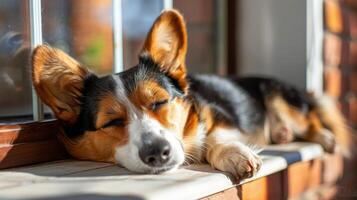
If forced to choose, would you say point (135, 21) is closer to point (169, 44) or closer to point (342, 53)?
point (169, 44)

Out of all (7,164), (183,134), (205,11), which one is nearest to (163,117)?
(183,134)

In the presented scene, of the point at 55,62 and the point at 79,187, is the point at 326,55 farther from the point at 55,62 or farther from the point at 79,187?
the point at 79,187

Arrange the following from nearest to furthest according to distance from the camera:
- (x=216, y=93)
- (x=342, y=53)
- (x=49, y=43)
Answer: (x=49, y=43) → (x=216, y=93) → (x=342, y=53)

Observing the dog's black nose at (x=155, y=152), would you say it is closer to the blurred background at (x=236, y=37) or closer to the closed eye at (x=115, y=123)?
the closed eye at (x=115, y=123)

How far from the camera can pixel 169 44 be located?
1713 mm

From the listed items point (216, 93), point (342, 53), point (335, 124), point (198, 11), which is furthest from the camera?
point (342, 53)

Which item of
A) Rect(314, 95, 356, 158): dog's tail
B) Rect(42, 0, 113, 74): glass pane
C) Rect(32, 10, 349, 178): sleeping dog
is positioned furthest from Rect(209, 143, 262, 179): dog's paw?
Rect(314, 95, 356, 158): dog's tail

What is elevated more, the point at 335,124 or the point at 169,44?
the point at 169,44

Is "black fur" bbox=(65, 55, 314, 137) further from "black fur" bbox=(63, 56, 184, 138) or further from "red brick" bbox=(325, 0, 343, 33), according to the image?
"red brick" bbox=(325, 0, 343, 33)

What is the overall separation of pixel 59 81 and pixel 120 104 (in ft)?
0.68

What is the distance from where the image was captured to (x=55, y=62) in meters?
1.54

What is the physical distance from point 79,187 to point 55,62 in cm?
48

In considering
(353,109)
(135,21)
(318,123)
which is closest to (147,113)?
(135,21)

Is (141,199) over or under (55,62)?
under
